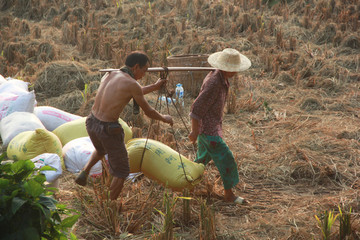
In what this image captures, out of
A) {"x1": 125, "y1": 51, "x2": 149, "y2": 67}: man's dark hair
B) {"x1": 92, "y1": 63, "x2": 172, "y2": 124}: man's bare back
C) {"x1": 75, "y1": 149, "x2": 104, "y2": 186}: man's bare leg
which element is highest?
{"x1": 125, "y1": 51, "x2": 149, "y2": 67}: man's dark hair

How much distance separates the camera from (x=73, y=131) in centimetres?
436

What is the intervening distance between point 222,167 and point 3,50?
5.91 m

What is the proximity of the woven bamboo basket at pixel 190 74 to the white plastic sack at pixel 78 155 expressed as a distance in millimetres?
2532

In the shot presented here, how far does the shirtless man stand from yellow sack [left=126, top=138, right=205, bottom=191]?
0.41 m

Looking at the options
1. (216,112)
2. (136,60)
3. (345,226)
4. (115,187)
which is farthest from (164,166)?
(345,226)

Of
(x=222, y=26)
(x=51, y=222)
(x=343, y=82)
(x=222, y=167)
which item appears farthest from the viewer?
(x=222, y=26)

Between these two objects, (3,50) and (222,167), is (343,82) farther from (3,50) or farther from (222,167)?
(3,50)

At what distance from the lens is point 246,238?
3.04 metres

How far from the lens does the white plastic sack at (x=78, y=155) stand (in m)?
3.92

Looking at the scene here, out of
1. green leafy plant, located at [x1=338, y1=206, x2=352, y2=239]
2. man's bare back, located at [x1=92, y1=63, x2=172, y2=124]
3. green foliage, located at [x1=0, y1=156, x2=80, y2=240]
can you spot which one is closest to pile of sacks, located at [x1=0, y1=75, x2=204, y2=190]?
man's bare back, located at [x1=92, y1=63, x2=172, y2=124]

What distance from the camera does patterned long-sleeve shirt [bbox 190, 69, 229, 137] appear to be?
10.9ft

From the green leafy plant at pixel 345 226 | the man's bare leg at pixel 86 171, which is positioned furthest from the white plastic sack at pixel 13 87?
the green leafy plant at pixel 345 226

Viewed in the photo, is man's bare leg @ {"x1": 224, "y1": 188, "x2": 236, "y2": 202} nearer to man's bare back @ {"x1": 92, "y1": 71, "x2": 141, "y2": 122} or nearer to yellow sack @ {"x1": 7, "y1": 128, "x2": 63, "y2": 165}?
man's bare back @ {"x1": 92, "y1": 71, "x2": 141, "y2": 122}

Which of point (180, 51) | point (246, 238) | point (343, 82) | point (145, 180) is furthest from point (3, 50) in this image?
point (246, 238)
